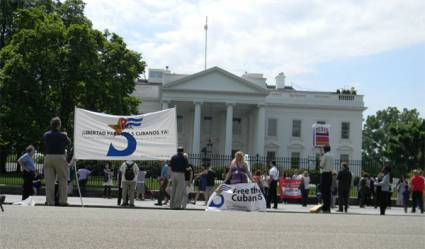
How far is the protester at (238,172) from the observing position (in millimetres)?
16156

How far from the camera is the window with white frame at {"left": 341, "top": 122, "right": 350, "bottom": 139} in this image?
75062 mm

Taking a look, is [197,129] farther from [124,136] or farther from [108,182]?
[124,136]

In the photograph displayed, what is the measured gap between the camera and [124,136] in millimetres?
17859

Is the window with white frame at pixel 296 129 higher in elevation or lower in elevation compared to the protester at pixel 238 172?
higher

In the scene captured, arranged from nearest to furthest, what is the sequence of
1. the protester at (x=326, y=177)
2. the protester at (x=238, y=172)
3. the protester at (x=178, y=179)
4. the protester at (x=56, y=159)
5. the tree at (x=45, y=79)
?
the protester at (x=56, y=159), the protester at (x=238, y=172), the protester at (x=326, y=177), the protester at (x=178, y=179), the tree at (x=45, y=79)

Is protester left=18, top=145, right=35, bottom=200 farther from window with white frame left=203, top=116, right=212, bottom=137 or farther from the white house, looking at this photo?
window with white frame left=203, top=116, right=212, bottom=137

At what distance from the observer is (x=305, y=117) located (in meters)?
74.8

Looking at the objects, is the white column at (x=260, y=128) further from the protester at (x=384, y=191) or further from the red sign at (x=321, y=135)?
the protester at (x=384, y=191)

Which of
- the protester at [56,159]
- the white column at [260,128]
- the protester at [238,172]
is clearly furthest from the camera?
the white column at [260,128]

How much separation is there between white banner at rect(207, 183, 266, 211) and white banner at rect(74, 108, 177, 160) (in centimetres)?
215

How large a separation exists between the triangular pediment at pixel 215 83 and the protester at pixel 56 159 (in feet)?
182

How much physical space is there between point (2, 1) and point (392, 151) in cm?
4688

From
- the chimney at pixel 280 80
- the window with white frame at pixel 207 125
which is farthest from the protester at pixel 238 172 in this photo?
the chimney at pixel 280 80

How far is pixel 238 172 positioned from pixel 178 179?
207cm
